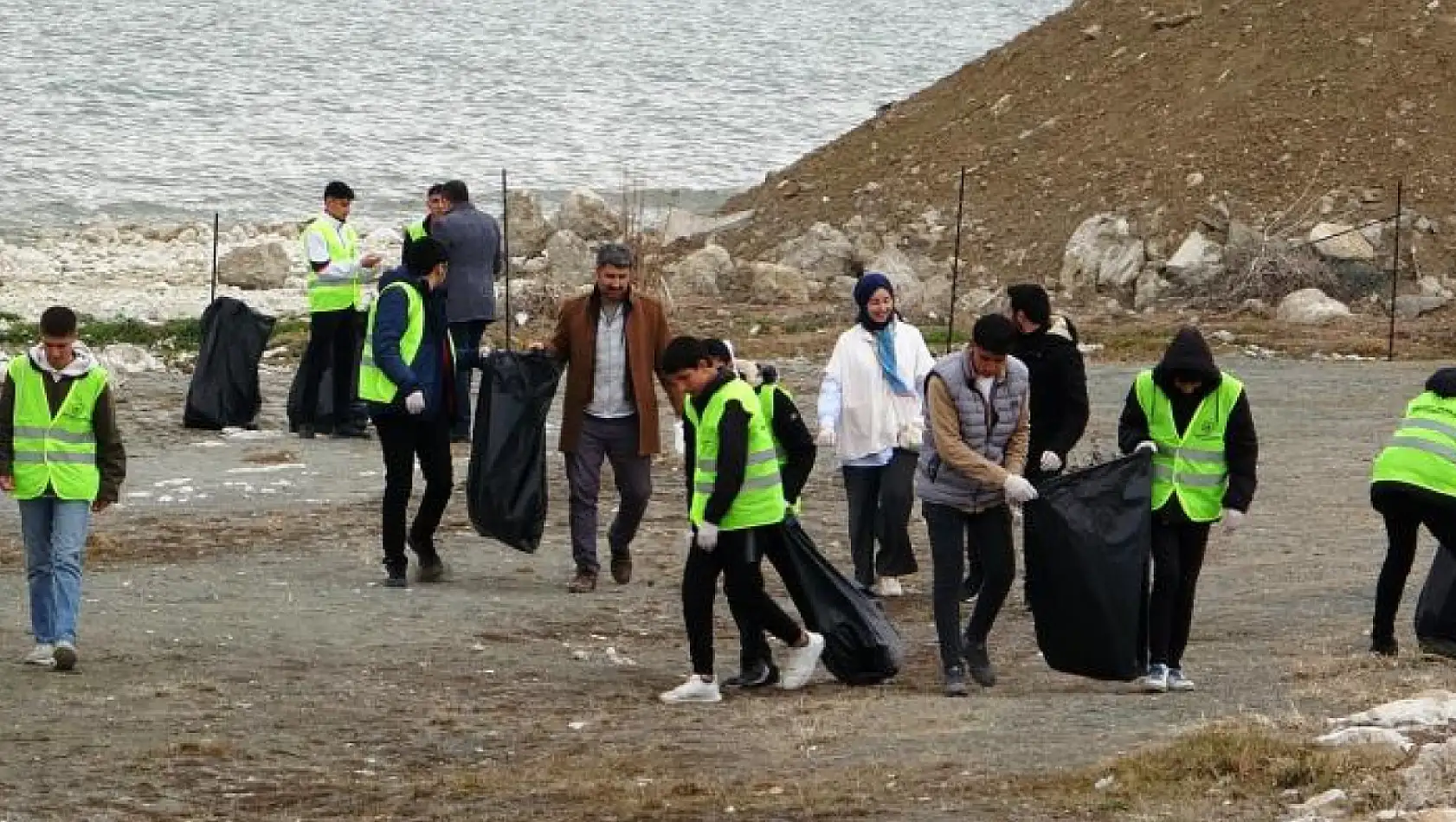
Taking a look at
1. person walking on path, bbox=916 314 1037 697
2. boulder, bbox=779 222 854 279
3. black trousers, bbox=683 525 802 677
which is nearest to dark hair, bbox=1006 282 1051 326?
person walking on path, bbox=916 314 1037 697

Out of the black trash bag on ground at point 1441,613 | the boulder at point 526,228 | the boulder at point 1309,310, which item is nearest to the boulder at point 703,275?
the boulder at point 526,228

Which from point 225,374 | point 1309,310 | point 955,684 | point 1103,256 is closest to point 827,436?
point 955,684

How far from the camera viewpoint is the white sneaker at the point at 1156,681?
1098 cm

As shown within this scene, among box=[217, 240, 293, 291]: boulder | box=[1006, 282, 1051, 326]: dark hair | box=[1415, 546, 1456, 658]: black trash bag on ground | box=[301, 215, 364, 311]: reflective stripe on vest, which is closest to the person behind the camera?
box=[1415, 546, 1456, 658]: black trash bag on ground

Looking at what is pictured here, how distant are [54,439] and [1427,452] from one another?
17.0 feet

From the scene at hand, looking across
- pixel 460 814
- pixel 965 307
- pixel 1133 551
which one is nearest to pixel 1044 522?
pixel 1133 551

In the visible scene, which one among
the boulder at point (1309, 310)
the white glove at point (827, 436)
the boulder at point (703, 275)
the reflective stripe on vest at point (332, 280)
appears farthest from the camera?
the boulder at point (703, 275)

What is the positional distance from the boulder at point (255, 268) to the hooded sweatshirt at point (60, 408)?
59.9 feet

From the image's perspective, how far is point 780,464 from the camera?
1141cm

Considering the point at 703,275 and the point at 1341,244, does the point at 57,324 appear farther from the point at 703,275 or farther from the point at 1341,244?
the point at 1341,244

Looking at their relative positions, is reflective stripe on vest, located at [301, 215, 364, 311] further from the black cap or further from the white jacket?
the white jacket

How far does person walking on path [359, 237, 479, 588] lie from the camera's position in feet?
43.3

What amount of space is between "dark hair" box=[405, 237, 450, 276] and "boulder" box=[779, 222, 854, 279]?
15.2 metres

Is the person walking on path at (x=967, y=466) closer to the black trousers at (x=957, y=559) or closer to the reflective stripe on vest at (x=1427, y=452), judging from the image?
the black trousers at (x=957, y=559)
